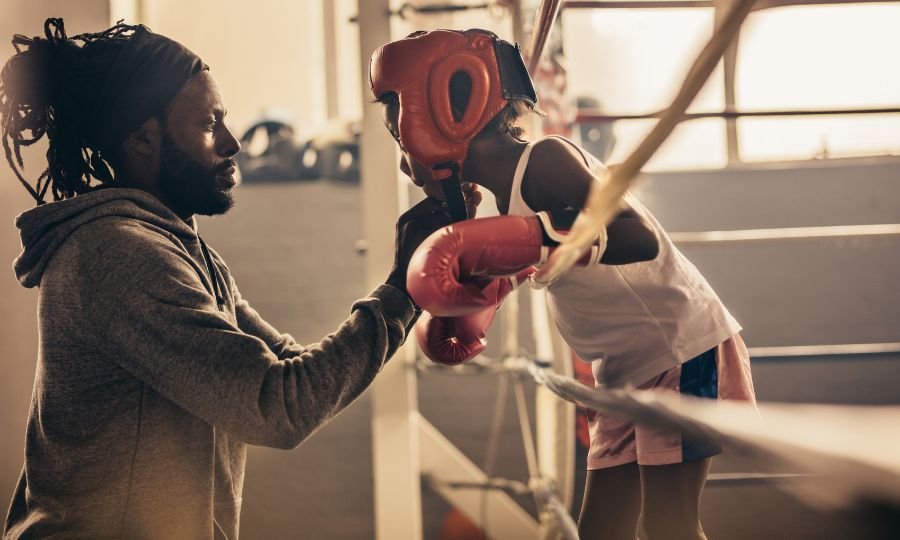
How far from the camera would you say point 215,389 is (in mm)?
871

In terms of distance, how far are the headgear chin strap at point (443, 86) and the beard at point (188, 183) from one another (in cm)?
29

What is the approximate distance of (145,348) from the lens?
89cm

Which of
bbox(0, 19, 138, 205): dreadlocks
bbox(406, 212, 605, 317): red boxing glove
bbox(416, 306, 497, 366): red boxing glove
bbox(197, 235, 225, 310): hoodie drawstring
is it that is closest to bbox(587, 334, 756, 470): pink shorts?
bbox(416, 306, 497, 366): red boxing glove

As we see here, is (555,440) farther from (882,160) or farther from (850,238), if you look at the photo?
(882,160)

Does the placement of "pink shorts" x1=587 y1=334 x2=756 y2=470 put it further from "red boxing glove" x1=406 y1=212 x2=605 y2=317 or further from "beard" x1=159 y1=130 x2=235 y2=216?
"beard" x1=159 y1=130 x2=235 y2=216

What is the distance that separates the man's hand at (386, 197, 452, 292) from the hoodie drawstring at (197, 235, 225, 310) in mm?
265

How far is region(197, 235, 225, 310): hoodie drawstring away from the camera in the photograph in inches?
44.2

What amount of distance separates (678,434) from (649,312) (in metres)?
0.17

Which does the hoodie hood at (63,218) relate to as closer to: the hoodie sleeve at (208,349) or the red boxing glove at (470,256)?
the hoodie sleeve at (208,349)

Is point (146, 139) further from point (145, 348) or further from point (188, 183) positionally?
point (145, 348)

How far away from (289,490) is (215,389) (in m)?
2.63

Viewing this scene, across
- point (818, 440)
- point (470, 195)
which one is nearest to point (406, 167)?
point (470, 195)

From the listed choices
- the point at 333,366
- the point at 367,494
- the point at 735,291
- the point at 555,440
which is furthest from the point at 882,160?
the point at 333,366

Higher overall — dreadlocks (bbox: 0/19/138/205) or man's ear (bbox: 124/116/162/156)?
dreadlocks (bbox: 0/19/138/205)
